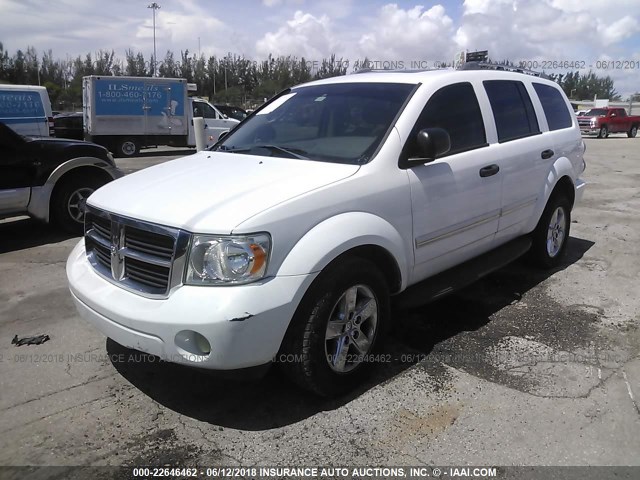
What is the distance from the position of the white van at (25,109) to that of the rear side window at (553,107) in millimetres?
11890

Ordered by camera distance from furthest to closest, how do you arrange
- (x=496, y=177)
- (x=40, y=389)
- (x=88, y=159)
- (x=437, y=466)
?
1. (x=88, y=159)
2. (x=496, y=177)
3. (x=40, y=389)
4. (x=437, y=466)

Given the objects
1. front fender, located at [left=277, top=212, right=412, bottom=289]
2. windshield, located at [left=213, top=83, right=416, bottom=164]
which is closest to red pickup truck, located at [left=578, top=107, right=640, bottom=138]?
windshield, located at [left=213, top=83, right=416, bottom=164]

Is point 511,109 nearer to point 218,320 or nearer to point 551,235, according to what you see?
point 551,235

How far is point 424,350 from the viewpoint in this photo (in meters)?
3.79

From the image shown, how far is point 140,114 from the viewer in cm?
1852

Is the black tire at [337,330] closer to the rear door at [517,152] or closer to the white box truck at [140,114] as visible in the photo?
the rear door at [517,152]

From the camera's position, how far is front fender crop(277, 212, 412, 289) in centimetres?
275

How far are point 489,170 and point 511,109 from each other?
92cm

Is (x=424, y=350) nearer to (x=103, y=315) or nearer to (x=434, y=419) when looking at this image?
(x=434, y=419)

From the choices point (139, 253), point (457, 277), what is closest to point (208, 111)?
point (457, 277)

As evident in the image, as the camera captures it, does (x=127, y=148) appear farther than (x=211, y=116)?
No

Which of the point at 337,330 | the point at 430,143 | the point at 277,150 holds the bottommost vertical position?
the point at 337,330

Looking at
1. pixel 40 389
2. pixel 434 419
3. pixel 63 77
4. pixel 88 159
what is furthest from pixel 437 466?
pixel 63 77

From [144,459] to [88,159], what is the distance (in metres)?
5.19
